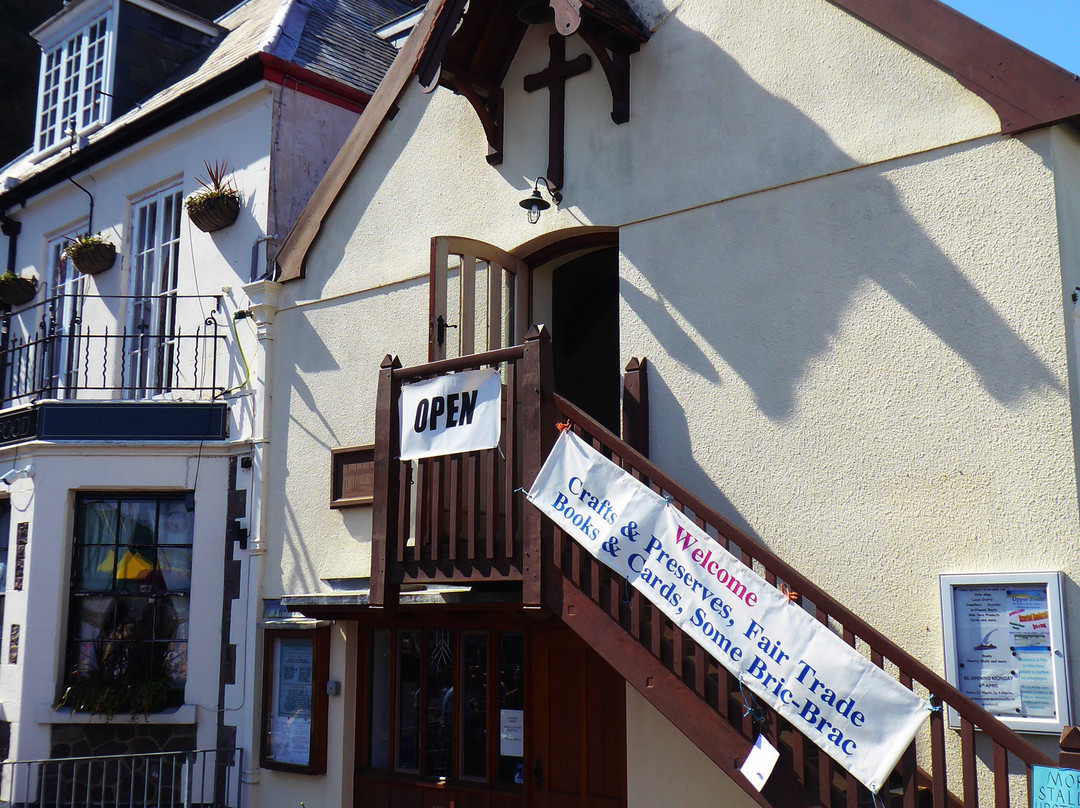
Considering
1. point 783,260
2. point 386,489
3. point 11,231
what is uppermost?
point 11,231

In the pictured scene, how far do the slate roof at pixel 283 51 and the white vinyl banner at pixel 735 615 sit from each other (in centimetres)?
637

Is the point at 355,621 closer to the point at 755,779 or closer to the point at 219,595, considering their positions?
the point at 219,595

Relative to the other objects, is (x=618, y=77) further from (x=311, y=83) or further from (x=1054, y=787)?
(x=1054, y=787)

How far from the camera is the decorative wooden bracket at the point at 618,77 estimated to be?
26.3 feet

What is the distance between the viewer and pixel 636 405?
304 inches

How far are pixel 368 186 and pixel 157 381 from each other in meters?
3.08

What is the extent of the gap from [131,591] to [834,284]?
7148 millimetres

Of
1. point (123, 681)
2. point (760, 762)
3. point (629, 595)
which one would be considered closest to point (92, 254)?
point (123, 681)

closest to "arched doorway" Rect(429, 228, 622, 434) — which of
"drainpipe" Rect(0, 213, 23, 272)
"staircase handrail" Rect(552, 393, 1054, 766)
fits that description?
"staircase handrail" Rect(552, 393, 1054, 766)

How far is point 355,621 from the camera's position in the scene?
930 centimetres

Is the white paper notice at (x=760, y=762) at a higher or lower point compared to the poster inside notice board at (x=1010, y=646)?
lower

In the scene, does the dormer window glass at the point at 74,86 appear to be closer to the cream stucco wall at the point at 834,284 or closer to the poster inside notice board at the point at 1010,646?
the cream stucco wall at the point at 834,284

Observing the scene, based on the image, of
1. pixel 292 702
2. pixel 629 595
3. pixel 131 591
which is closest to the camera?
pixel 629 595

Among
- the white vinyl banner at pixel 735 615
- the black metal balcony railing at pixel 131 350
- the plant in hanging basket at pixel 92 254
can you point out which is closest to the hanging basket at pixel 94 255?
the plant in hanging basket at pixel 92 254
